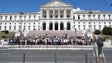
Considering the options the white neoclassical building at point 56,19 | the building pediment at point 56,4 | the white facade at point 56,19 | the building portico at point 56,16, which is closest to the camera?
the building portico at point 56,16

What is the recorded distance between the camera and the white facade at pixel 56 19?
135 metres

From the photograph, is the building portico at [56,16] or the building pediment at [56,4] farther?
the building pediment at [56,4]

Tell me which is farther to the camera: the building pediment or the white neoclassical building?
the building pediment

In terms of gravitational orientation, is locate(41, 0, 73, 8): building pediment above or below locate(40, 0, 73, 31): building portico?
Result: above

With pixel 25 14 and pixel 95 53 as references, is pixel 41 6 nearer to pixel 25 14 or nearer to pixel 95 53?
pixel 25 14

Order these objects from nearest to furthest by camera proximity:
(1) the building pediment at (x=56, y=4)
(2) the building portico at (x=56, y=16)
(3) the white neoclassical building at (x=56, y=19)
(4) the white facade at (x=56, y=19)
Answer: (2) the building portico at (x=56, y=16) → (3) the white neoclassical building at (x=56, y=19) → (4) the white facade at (x=56, y=19) → (1) the building pediment at (x=56, y=4)

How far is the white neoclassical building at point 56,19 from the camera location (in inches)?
5320

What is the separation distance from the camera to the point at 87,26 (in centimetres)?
14875

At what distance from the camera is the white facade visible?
13525 cm

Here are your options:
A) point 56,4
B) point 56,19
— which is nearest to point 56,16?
point 56,19

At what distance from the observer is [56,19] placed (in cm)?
13600

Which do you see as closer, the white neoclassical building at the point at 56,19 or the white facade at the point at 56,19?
the white neoclassical building at the point at 56,19

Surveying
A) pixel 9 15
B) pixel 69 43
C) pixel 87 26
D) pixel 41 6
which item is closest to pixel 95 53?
pixel 69 43

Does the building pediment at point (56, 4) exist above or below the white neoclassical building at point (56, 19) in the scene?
above
